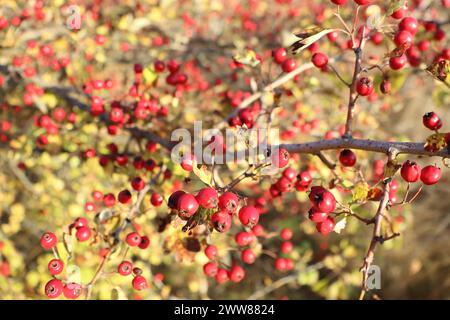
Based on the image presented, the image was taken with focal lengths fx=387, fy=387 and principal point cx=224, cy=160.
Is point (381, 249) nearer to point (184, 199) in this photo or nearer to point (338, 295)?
point (338, 295)

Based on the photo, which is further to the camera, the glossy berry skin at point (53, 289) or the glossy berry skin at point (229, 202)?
the glossy berry skin at point (53, 289)

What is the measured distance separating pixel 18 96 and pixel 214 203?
3363 mm

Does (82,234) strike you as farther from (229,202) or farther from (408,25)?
(408,25)

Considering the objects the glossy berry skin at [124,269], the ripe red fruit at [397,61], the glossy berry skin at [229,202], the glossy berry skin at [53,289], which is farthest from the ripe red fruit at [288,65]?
the glossy berry skin at [53,289]

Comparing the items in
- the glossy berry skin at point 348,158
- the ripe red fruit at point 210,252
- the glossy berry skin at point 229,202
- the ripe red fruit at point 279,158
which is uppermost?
the ripe red fruit at point 279,158

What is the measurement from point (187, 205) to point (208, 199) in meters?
0.09

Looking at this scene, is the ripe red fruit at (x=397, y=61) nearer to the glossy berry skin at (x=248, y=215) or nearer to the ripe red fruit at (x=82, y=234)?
the glossy berry skin at (x=248, y=215)

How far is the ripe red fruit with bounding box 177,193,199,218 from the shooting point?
63.5 inches

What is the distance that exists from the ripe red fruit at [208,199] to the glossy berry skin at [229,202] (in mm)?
43

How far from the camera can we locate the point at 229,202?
5.41 ft

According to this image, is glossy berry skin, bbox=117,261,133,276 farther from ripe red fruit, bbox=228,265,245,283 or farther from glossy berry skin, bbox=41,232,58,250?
ripe red fruit, bbox=228,265,245,283

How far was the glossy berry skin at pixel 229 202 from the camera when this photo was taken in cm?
164

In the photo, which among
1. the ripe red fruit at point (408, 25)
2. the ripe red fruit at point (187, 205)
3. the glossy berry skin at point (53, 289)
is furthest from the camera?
the ripe red fruit at point (408, 25)

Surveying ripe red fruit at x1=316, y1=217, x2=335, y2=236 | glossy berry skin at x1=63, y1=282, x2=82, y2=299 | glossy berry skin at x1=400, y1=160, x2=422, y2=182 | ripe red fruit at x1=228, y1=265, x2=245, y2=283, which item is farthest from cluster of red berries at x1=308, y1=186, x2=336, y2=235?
glossy berry skin at x1=63, y1=282, x2=82, y2=299
